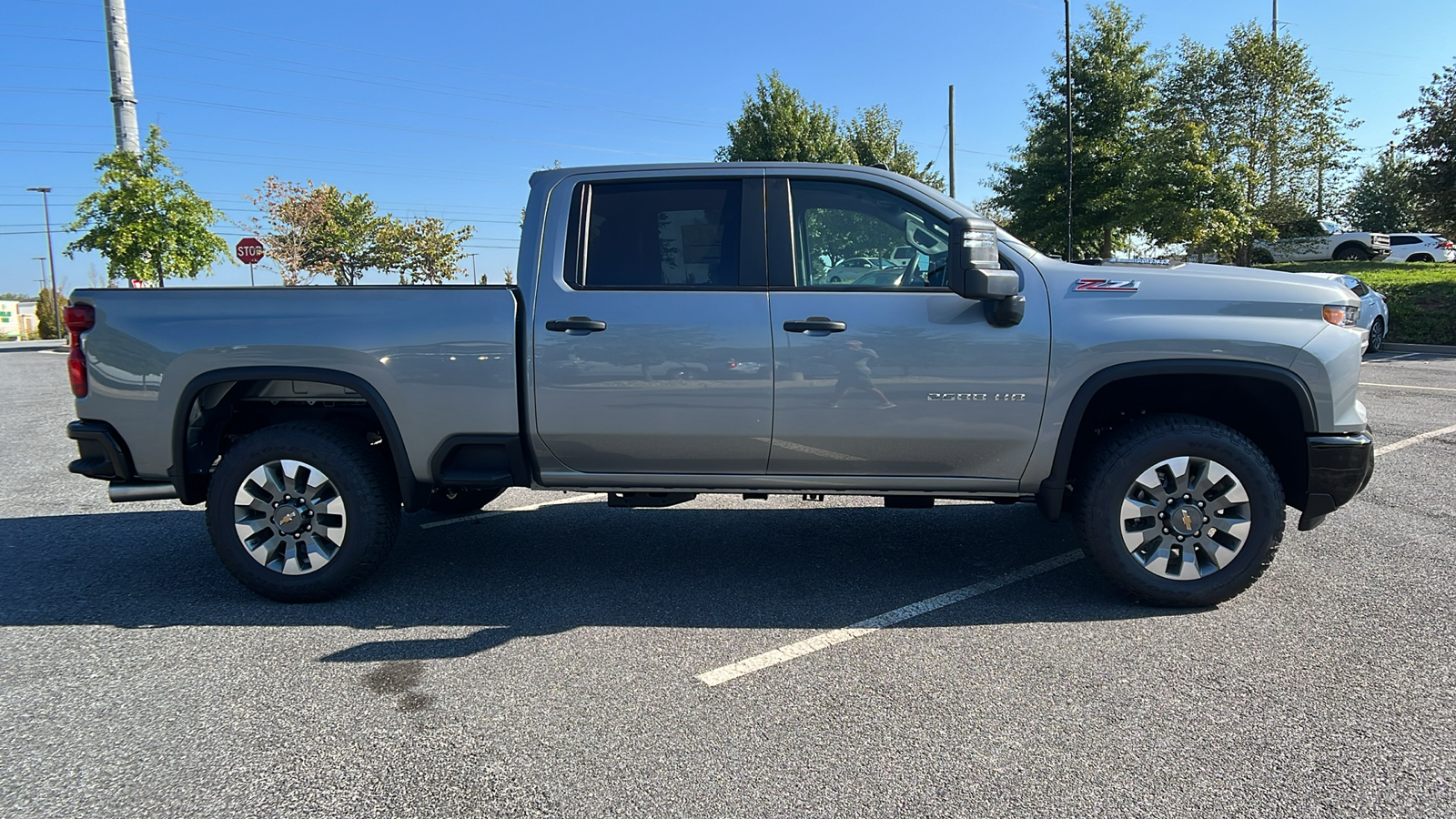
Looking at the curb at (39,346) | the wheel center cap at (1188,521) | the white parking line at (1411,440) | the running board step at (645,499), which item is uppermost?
the curb at (39,346)

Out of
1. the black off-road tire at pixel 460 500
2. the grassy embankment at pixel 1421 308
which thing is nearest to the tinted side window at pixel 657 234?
the black off-road tire at pixel 460 500

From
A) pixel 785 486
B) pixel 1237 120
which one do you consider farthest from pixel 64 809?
pixel 1237 120

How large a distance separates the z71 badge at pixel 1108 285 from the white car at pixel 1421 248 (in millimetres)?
34760

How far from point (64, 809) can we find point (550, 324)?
2.38m

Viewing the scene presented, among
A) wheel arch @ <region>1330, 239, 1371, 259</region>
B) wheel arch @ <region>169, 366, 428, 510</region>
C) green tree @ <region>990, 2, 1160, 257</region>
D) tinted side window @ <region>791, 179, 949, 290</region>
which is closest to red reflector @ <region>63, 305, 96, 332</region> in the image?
wheel arch @ <region>169, 366, 428, 510</region>

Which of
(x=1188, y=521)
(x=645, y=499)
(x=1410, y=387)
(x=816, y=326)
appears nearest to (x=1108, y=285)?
(x=1188, y=521)

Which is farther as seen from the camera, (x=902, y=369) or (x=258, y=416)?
(x=258, y=416)

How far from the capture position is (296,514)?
415cm

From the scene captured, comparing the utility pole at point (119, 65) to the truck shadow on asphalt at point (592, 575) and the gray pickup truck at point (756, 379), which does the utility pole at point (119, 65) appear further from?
the gray pickup truck at point (756, 379)

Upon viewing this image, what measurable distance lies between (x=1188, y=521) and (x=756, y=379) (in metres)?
1.97

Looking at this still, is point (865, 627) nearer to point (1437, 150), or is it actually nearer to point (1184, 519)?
point (1184, 519)

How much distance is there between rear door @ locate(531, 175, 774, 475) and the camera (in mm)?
3971

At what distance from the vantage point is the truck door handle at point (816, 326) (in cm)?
391

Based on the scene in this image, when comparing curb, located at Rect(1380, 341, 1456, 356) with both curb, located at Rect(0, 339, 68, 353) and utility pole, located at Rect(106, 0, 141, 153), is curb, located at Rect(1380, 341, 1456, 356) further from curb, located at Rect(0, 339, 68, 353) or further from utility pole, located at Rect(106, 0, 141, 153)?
curb, located at Rect(0, 339, 68, 353)
